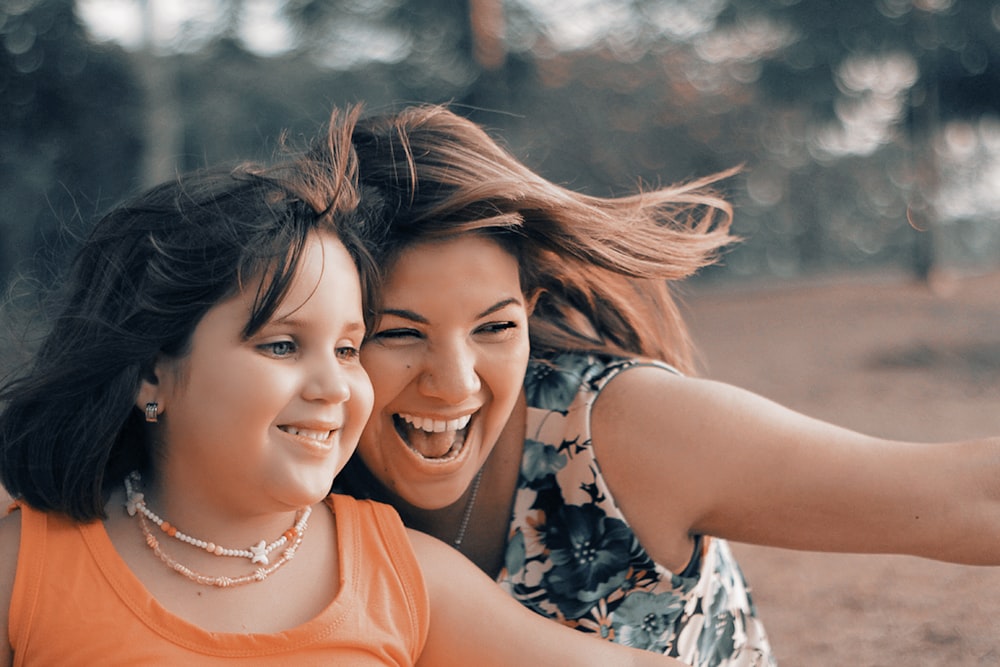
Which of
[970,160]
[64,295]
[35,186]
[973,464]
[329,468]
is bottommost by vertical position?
[329,468]

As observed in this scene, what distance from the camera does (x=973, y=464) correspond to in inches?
82.4

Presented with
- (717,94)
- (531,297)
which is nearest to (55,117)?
(717,94)

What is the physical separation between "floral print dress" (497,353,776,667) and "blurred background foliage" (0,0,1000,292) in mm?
9870

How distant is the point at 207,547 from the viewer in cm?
181

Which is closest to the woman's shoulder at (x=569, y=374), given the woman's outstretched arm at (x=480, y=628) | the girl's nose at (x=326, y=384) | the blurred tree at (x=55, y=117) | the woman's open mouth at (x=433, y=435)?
the woman's open mouth at (x=433, y=435)

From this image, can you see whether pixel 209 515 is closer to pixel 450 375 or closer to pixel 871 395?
pixel 450 375

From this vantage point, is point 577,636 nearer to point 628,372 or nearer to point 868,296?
point 628,372

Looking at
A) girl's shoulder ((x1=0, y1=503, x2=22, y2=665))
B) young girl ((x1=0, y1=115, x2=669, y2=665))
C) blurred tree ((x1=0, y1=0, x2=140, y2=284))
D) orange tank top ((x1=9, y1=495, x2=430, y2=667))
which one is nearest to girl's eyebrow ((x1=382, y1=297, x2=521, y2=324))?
young girl ((x1=0, y1=115, x2=669, y2=665))

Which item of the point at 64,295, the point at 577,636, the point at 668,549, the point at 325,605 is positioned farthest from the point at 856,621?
the point at 64,295

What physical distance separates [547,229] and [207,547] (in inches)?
37.7

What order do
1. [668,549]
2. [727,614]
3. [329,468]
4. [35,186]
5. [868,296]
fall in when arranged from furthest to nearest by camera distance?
[868,296] < [35,186] < [727,614] < [668,549] < [329,468]

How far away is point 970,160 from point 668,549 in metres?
12.7

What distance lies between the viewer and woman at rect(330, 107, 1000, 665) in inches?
84.5

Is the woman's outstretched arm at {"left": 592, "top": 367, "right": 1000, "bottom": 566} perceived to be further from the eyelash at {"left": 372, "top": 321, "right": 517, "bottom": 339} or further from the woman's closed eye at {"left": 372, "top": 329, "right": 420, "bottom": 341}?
the woman's closed eye at {"left": 372, "top": 329, "right": 420, "bottom": 341}
